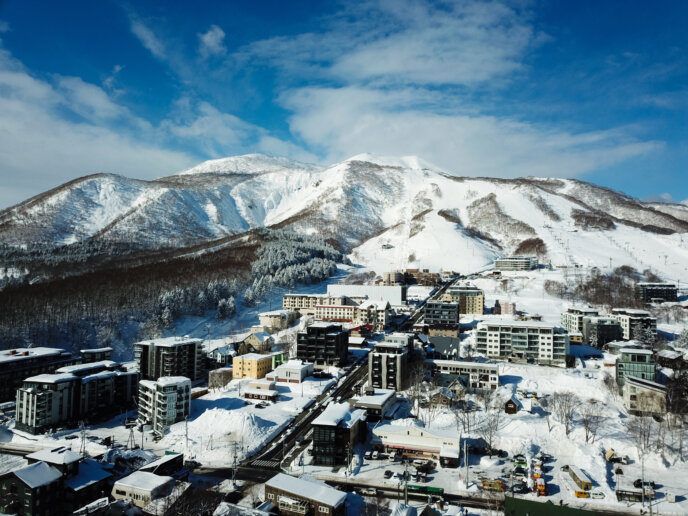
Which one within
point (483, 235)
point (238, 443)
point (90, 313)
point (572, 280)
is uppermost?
point (483, 235)

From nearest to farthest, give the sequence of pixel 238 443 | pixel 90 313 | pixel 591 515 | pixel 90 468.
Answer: pixel 591 515 < pixel 90 468 < pixel 238 443 < pixel 90 313

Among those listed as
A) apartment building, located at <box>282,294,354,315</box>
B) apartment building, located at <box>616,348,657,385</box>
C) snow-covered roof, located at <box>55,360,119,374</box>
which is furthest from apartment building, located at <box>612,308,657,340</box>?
snow-covered roof, located at <box>55,360,119,374</box>

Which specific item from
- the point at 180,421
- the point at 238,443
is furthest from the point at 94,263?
the point at 238,443

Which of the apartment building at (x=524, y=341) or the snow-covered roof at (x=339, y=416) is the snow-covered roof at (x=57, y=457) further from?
the apartment building at (x=524, y=341)

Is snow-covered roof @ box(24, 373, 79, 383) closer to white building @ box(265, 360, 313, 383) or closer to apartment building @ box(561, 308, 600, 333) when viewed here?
white building @ box(265, 360, 313, 383)

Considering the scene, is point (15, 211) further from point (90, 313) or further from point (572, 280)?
point (572, 280)

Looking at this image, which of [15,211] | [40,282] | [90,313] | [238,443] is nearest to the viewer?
[238,443]

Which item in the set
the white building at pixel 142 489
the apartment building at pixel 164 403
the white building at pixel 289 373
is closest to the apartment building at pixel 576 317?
the white building at pixel 289 373
